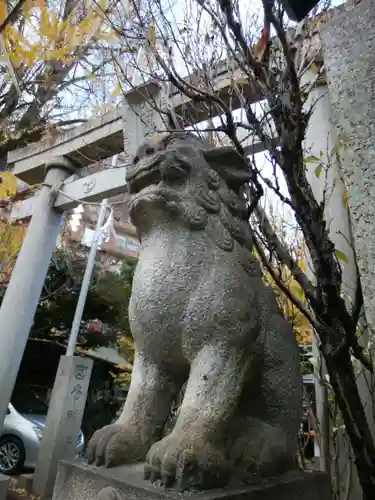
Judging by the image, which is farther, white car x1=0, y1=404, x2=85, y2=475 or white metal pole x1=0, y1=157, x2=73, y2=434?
white car x1=0, y1=404, x2=85, y2=475

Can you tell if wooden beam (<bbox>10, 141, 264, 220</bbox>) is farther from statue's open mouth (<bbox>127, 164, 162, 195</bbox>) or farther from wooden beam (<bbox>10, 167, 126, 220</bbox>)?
statue's open mouth (<bbox>127, 164, 162, 195</bbox>)

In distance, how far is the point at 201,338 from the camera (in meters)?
1.42

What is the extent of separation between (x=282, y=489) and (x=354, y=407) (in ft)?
1.75

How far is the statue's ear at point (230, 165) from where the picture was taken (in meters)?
1.77

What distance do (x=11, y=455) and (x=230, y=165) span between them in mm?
6366

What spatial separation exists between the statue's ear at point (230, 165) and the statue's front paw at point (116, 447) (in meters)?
1.06

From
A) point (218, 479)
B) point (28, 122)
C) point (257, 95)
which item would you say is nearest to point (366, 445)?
point (218, 479)

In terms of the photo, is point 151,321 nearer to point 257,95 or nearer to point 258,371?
point 258,371

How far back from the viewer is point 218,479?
1201 mm

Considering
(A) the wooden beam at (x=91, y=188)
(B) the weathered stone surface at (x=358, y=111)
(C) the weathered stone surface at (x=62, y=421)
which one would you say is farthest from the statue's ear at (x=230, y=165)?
(C) the weathered stone surface at (x=62, y=421)

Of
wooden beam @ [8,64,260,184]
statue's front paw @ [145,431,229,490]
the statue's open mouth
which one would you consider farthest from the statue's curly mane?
wooden beam @ [8,64,260,184]

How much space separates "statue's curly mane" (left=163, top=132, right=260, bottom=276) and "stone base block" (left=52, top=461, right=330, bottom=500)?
2.43 feet

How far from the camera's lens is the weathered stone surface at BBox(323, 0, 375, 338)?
88cm

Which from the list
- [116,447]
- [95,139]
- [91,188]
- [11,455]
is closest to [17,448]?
[11,455]
